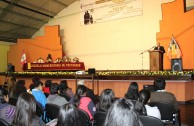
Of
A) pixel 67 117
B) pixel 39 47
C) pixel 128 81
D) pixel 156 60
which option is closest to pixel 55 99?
pixel 67 117

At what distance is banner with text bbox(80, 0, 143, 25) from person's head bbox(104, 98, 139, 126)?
1004 centimetres

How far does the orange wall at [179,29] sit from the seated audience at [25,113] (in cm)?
750

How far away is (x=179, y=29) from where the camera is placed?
8.88 metres

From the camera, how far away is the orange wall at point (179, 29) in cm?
852

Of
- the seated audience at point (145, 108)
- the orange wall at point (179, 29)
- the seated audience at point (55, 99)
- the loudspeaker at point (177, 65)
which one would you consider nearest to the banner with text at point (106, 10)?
the orange wall at point (179, 29)

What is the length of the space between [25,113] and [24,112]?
0.5 inches

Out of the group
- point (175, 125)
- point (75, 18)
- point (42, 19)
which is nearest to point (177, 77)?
point (175, 125)

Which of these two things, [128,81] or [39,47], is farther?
[39,47]

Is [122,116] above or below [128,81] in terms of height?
above

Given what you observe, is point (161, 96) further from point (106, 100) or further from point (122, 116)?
point (122, 116)

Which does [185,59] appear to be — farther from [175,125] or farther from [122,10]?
[175,125]

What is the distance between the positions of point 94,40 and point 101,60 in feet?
3.89

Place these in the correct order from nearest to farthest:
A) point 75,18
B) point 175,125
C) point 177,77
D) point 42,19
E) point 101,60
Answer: point 175,125 < point 177,77 < point 101,60 < point 75,18 < point 42,19

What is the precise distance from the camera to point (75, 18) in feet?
44.2
